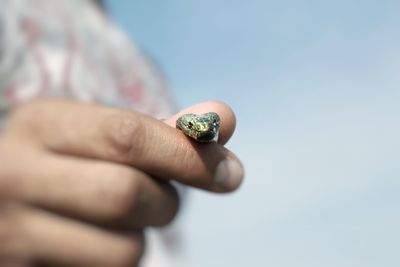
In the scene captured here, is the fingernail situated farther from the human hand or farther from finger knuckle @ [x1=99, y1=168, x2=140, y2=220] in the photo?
finger knuckle @ [x1=99, y1=168, x2=140, y2=220]

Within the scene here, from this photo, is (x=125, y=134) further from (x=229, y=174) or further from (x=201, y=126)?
(x=229, y=174)

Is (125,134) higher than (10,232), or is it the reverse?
(125,134)

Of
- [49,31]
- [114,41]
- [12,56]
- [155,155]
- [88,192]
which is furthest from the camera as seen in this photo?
[114,41]

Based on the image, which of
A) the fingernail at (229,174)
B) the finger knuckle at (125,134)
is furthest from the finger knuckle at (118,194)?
the fingernail at (229,174)

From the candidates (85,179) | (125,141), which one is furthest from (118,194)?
(125,141)

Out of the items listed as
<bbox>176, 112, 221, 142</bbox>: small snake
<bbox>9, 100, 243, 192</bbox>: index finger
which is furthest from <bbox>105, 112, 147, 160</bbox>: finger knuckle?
<bbox>176, 112, 221, 142</bbox>: small snake

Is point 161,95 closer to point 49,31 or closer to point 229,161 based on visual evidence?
point 49,31

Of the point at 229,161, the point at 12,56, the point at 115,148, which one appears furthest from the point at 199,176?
the point at 12,56
